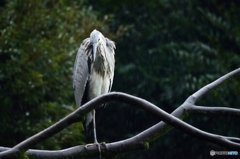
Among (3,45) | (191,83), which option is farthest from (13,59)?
(191,83)

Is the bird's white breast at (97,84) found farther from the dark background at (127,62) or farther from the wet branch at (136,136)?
the wet branch at (136,136)

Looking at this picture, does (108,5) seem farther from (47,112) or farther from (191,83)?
(47,112)

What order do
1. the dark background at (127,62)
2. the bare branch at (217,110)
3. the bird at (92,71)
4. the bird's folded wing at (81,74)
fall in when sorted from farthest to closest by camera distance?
the dark background at (127,62), the bird's folded wing at (81,74), the bird at (92,71), the bare branch at (217,110)

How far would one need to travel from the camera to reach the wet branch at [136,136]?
7.45 feet

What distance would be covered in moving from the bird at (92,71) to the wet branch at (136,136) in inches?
90.0

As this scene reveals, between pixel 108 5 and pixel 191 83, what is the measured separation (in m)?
2.43

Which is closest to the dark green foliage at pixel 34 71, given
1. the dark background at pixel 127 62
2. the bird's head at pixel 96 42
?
the dark background at pixel 127 62

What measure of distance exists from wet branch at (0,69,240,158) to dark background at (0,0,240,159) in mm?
3899

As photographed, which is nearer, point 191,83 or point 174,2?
point 191,83

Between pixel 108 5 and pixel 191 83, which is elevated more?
pixel 108 5

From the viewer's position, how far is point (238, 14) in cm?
979

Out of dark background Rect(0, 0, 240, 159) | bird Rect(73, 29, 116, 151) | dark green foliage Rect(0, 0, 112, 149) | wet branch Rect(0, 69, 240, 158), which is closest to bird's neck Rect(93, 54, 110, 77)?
bird Rect(73, 29, 116, 151)

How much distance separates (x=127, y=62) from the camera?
10.8 metres

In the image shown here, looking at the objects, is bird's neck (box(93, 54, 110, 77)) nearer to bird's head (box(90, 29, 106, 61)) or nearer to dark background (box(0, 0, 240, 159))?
bird's head (box(90, 29, 106, 61))
